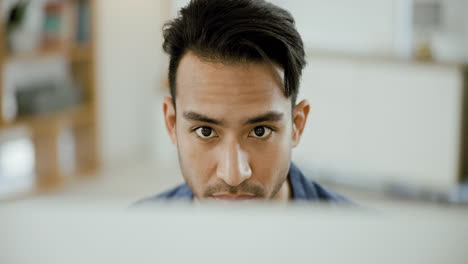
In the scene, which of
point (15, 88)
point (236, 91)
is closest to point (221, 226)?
point (236, 91)

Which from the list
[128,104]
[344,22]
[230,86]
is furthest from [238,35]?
[128,104]

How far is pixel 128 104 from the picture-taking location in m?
1.65

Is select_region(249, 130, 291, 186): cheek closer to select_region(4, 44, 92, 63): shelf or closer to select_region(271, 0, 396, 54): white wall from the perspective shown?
select_region(271, 0, 396, 54): white wall

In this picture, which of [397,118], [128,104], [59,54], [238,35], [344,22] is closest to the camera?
[238,35]

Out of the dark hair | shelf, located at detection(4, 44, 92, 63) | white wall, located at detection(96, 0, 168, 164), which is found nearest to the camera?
the dark hair

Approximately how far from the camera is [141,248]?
31 centimetres

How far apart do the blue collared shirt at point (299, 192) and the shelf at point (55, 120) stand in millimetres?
1376

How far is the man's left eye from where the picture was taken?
1.48 feet

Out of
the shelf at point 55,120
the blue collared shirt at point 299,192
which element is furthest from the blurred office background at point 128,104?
the blue collared shirt at point 299,192

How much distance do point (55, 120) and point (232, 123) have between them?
1.58 meters

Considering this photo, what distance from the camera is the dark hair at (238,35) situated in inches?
17.0

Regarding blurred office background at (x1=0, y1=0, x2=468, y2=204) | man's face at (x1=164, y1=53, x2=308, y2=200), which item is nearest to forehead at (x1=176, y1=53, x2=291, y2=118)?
man's face at (x1=164, y1=53, x2=308, y2=200)

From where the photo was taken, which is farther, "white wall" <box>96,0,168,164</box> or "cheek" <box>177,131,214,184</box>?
"white wall" <box>96,0,168,164</box>

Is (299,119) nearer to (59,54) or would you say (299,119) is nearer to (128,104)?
(128,104)
